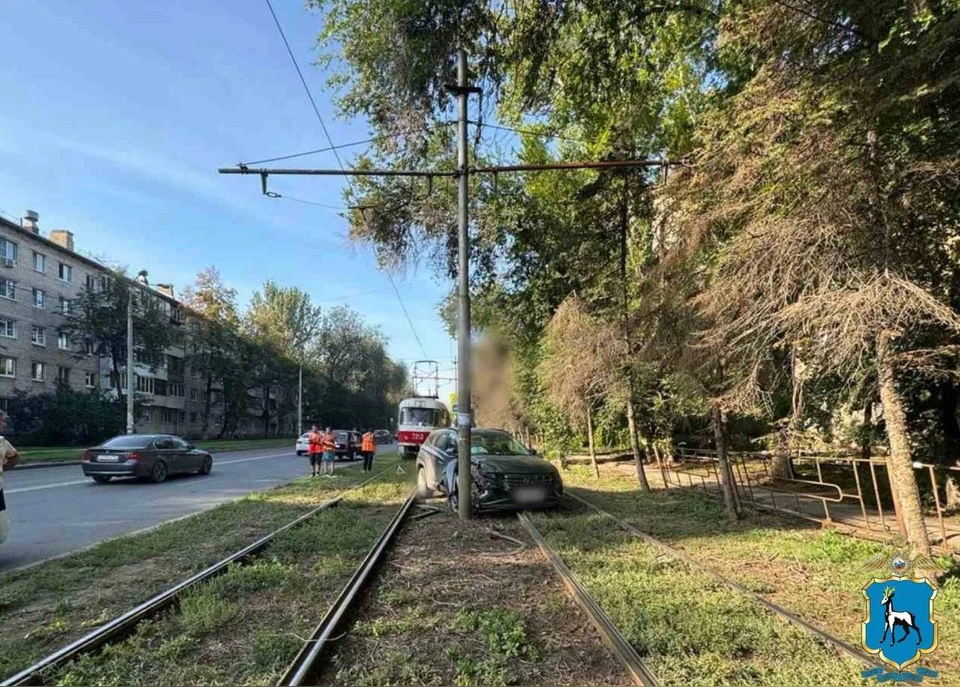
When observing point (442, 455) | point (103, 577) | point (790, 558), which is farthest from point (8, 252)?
point (790, 558)

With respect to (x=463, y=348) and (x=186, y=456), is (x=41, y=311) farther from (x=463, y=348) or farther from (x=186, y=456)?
(x=463, y=348)

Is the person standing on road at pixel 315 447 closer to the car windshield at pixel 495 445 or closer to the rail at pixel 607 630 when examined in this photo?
the car windshield at pixel 495 445

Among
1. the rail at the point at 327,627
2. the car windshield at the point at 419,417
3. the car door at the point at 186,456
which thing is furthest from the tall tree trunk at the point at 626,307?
the car windshield at the point at 419,417

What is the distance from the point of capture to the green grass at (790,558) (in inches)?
210

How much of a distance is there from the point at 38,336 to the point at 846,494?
51.4 metres

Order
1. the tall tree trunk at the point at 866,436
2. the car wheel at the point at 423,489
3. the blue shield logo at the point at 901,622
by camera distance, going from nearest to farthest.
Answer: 1. the blue shield logo at the point at 901,622
2. the tall tree trunk at the point at 866,436
3. the car wheel at the point at 423,489

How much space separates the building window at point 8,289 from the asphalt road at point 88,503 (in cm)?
2558

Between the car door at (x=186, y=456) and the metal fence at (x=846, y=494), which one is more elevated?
the car door at (x=186, y=456)

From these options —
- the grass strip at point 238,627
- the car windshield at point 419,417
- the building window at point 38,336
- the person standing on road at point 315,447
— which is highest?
the building window at point 38,336

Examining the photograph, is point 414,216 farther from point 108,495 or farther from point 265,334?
point 265,334

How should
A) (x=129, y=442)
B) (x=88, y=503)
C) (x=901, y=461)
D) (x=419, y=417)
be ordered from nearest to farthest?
(x=901, y=461) → (x=88, y=503) → (x=129, y=442) → (x=419, y=417)

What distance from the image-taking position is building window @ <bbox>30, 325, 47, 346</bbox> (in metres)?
46.2

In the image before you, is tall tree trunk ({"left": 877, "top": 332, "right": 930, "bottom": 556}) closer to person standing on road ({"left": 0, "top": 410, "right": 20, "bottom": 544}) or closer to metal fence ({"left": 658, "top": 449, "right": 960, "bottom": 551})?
metal fence ({"left": 658, "top": 449, "right": 960, "bottom": 551})

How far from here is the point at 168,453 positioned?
771 inches
